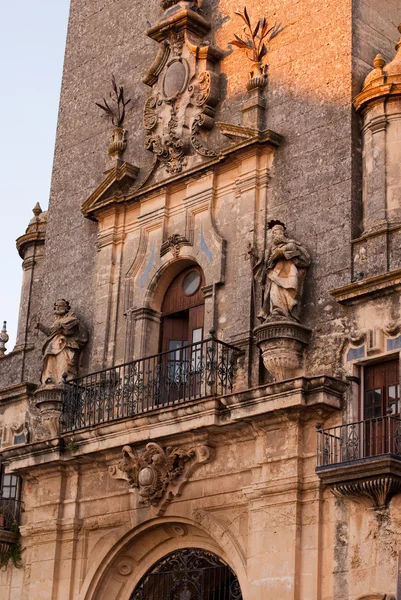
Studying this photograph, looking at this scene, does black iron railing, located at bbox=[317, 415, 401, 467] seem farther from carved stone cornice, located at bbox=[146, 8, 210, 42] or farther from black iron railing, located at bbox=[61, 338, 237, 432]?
carved stone cornice, located at bbox=[146, 8, 210, 42]

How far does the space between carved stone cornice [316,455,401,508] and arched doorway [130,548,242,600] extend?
2390mm

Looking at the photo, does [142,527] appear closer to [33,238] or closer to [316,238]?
[316,238]

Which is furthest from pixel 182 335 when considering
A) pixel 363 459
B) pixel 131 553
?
pixel 363 459

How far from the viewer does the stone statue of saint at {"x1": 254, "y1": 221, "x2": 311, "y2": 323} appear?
16859mm

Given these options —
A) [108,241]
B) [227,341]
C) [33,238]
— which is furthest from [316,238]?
[33,238]

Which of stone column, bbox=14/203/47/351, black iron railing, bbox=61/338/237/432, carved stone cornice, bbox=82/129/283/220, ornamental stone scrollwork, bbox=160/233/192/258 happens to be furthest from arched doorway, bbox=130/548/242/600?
stone column, bbox=14/203/47/351

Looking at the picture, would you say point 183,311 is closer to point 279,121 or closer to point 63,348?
point 63,348

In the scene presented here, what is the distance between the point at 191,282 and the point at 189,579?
422 cm

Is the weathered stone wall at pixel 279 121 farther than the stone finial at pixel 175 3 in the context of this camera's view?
No

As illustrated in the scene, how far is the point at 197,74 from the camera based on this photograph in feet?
65.0

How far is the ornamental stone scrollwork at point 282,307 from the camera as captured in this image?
54.5ft

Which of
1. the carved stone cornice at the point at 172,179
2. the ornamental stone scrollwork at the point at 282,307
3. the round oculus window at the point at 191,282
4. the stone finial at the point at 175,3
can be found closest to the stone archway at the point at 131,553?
the ornamental stone scrollwork at the point at 282,307

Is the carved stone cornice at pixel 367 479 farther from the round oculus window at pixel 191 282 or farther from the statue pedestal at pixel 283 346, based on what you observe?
the round oculus window at pixel 191 282

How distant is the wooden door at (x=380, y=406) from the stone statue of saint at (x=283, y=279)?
133 cm
